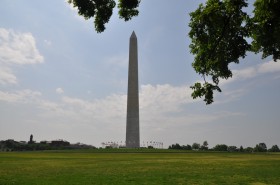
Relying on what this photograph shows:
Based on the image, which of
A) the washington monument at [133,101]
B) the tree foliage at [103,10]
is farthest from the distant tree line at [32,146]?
the tree foliage at [103,10]

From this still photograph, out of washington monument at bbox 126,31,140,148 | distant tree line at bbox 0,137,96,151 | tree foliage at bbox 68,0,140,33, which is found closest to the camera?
tree foliage at bbox 68,0,140,33

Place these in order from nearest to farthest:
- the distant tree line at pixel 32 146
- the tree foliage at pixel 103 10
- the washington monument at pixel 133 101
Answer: the tree foliage at pixel 103 10, the washington monument at pixel 133 101, the distant tree line at pixel 32 146

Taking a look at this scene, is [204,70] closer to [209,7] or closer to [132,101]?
[209,7]

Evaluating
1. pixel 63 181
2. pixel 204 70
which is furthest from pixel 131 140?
pixel 204 70

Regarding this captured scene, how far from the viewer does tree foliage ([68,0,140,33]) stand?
42.7 feet

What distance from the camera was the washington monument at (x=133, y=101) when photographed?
297 ft

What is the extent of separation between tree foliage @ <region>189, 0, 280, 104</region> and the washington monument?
76.1m

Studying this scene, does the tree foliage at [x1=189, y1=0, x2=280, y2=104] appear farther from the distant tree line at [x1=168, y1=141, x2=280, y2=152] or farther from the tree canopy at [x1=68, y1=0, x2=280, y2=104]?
the distant tree line at [x1=168, y1=141, x2=280, y2=152]

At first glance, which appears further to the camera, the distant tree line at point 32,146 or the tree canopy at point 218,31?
the distant tree line at point 32,146

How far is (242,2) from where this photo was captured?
13.2 m

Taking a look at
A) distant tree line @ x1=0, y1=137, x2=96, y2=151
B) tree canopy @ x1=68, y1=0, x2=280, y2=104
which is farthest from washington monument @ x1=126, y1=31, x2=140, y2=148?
tree canopy @ x1=68, y1=0, x2=280, y2=104

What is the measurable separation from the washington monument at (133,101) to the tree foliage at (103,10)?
3026 inches

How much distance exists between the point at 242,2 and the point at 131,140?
3133 inches

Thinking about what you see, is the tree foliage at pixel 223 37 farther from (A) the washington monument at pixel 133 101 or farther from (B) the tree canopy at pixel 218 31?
(A) the washington monument at pixel 133 101
